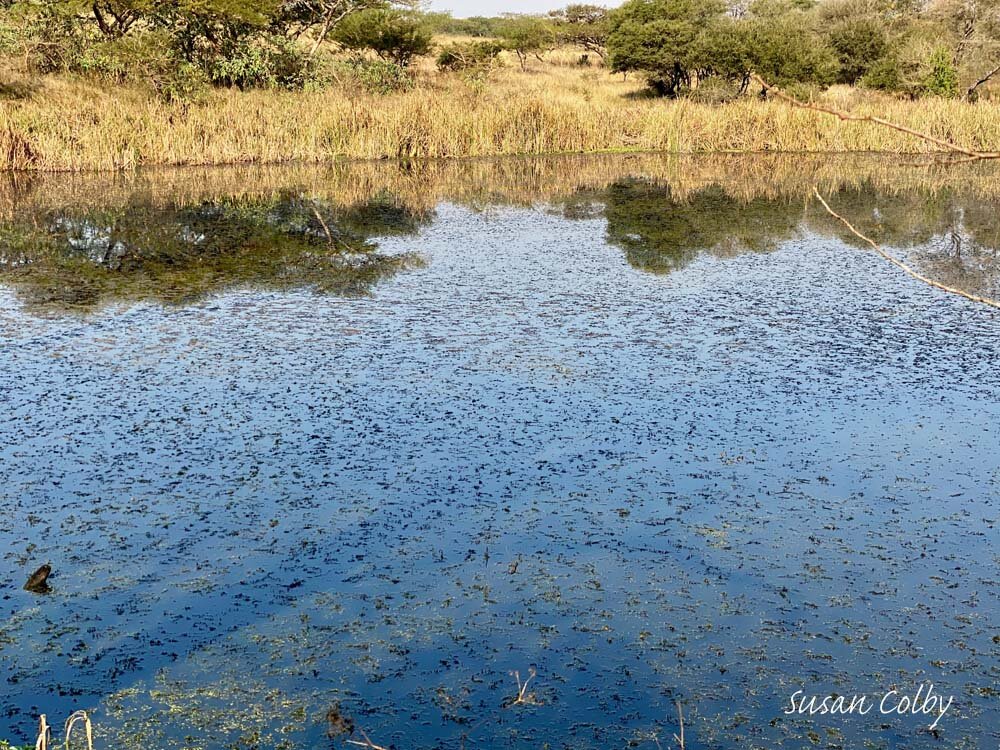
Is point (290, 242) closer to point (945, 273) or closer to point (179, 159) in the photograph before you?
point (945, 273)

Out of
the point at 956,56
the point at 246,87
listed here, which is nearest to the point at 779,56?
the point at 956,56

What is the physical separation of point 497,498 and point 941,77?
59.1 ft

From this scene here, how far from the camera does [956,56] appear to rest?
2373 cm

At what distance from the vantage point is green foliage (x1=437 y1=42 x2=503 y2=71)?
24.7m

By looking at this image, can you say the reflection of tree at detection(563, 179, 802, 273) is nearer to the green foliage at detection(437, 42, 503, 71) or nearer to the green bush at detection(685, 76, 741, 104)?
the green bush at detection(685, 76, 741, 104)

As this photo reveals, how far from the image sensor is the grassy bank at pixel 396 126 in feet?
42.3

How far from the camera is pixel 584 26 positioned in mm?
31594

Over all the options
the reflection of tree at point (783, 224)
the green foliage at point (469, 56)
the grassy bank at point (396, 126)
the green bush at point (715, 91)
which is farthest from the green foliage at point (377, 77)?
the reflection of tree at point (783, 224)

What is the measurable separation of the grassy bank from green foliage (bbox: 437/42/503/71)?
21.4 feet

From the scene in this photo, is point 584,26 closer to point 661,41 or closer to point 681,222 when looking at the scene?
point 661,41

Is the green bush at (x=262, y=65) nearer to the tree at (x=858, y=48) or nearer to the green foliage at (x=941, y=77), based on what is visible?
the green foliage at (x=941, y=77)

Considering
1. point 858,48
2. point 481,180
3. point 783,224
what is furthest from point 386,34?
point 783,224

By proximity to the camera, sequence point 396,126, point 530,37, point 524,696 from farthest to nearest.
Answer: point 530,37 → point 396,126 → point 524,696
